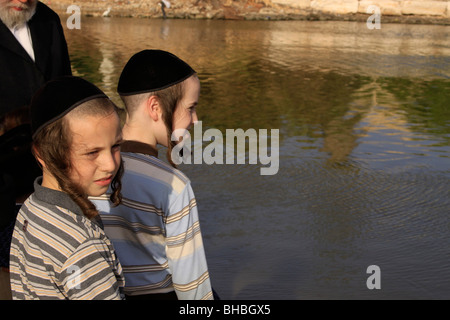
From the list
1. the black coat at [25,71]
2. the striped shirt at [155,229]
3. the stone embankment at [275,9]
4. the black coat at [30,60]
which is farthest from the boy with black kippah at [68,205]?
the stone embankment at [275,9]

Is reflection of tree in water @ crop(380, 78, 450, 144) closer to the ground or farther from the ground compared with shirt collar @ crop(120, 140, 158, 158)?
closer to the ground

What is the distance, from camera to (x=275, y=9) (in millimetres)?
29781

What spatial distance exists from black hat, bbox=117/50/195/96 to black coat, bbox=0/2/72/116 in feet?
3.45

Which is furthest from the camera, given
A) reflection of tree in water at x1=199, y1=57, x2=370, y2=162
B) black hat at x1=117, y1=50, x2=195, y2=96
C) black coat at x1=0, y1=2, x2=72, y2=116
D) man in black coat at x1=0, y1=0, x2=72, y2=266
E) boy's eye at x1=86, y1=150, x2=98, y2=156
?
reflection of tree in water at x1=199, y1=57, x2=370, y2=162

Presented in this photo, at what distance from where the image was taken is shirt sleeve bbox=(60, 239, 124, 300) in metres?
1.65

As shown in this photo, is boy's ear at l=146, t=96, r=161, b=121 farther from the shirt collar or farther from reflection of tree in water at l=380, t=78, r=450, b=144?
reflection of tree in water at l=380, t=78, r=450, b=144

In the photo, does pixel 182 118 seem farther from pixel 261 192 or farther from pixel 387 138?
pixel 387 138

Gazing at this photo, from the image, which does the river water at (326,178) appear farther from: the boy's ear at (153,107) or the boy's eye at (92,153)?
the boy's eye at (92,153)

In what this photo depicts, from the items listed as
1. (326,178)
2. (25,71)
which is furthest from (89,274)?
(326,178)

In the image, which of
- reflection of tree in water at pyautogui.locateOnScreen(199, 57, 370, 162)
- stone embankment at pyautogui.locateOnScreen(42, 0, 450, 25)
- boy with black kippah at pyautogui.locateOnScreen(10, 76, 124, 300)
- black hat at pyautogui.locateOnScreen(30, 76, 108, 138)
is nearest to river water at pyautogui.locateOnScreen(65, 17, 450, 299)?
reflection of tree in water at pyautogui.locateOnScreen(199, 57, 370, 162)

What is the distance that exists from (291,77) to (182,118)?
34.1ft

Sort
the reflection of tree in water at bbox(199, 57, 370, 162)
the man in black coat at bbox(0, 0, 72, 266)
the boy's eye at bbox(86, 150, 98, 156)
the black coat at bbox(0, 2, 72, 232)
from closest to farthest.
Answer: the boy's eye at bbox(86, 150, 98, 156) < the black coat at bbox(0, 2, 72, 232) < the man in black coat at bbox(0, 0, 72, 266) < the reflection of tree in water at bbox(199, 57, 370, 162)

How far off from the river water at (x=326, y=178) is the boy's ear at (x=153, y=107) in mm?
2168

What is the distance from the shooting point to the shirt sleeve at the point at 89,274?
5.43 ft
